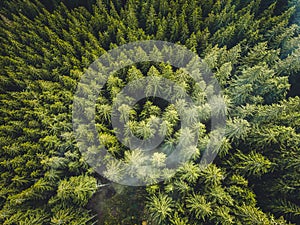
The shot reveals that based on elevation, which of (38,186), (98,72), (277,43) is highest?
(277,43)

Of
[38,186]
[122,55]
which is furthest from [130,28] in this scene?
[38,186]

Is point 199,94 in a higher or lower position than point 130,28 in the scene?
lower

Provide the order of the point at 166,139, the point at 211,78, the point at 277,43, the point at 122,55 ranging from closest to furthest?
the point at 166,139 → the point at 211,78 → the point at 122,55 → the point at 277,43

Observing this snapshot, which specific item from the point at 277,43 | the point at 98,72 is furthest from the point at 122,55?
the point at 277,43

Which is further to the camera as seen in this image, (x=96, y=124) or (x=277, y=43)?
(x=277, y=43)

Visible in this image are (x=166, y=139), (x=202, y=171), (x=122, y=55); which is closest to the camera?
(x=202, y=171)

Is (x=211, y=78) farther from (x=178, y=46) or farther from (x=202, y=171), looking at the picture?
(x=202, y=171)
